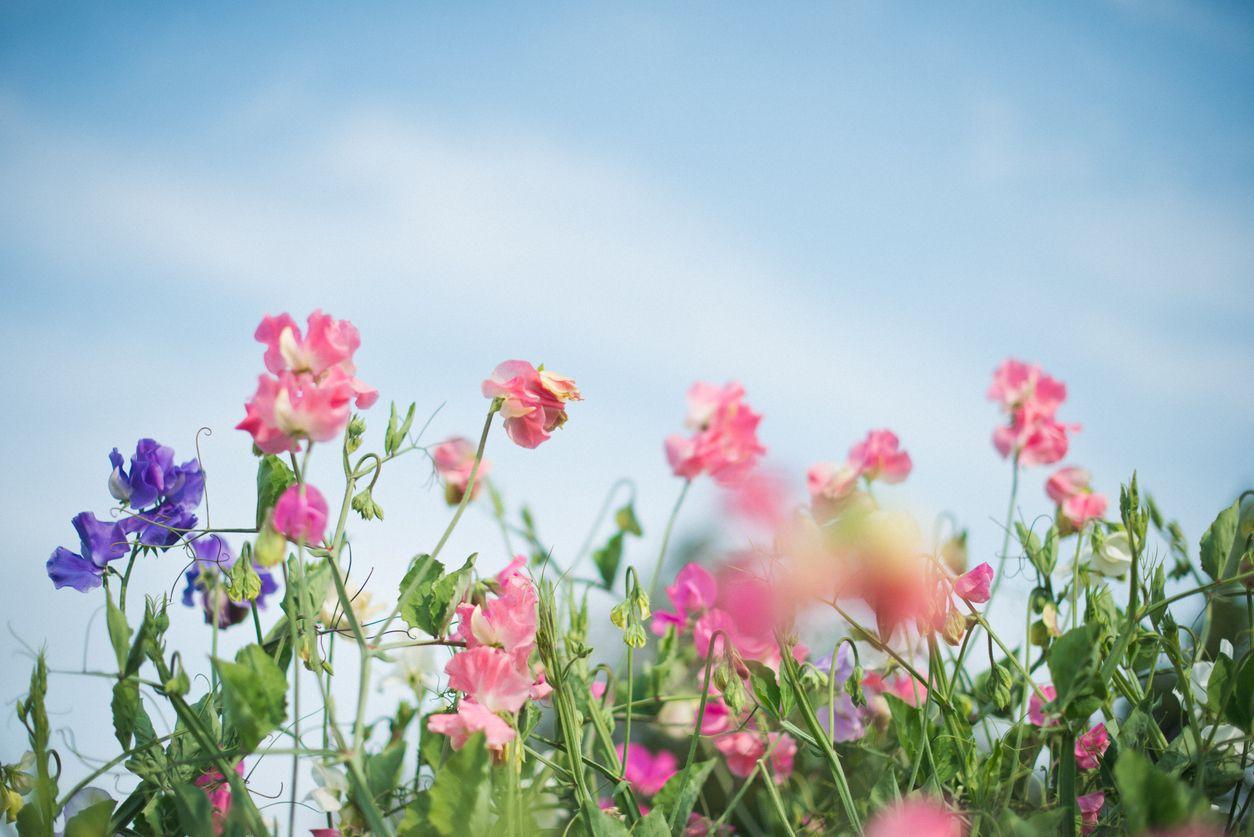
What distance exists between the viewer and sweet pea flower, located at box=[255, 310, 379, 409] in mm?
787

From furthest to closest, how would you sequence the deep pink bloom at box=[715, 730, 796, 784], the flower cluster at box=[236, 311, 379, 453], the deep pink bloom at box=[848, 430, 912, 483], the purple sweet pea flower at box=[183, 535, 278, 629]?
the deep pink bloom at box=[848, 430, 912, 483] < the deep pink bloom at box=[715, 730, 796, 784] < the purple sweet pea flower at box=[183, 535, 278, 629] < the flower cluster at box=[236, 311, 379, 453]

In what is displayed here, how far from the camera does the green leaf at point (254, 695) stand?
619 millimetres

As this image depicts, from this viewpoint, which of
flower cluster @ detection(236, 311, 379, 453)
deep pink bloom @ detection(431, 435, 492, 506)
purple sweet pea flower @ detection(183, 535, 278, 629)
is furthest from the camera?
deep pink bloom @ detection(431, 435, 492, 506)

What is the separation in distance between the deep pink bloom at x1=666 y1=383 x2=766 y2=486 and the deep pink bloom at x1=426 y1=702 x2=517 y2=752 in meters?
0.64

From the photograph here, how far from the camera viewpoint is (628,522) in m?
1.42

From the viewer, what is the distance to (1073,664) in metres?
0.66

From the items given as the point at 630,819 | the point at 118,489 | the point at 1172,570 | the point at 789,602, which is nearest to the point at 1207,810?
the point at 789,602

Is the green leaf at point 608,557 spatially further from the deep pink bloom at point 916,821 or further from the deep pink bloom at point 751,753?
the deep pink bloom at point 916,821

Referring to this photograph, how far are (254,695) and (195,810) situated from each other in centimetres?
11

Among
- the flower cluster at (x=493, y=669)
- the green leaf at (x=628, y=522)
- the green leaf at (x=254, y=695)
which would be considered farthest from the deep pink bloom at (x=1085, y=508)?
the green leaf at (x=254, y=695)

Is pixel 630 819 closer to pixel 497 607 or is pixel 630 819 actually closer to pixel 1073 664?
pixel 497 607

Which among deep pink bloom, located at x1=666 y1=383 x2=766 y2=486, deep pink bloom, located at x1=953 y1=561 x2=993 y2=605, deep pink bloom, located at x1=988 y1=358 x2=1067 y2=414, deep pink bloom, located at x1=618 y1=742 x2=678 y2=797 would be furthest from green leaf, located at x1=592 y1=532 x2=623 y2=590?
deep pink bloom, located at x1=988 y1=358 x2=1067 y2=414

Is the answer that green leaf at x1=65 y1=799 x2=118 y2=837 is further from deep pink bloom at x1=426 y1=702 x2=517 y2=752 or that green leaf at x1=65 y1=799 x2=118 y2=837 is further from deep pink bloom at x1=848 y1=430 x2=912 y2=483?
deep pink bloom at x1=848 y1=430 x2=912 y2=483

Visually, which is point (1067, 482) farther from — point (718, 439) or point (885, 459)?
point (718, 439)
